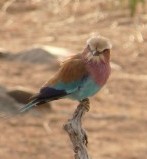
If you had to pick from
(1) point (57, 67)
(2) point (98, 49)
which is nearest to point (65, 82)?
(2) point (98, 49)

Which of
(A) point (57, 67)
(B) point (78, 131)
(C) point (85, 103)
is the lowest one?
(B) point (78, 131)

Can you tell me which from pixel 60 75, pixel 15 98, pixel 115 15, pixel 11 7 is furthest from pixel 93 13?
pixel 60 75

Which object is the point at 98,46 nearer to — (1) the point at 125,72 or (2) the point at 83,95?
(2) the point at 83,95

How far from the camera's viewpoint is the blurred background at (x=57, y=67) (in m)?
6.93

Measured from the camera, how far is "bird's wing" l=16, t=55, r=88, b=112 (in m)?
3.54

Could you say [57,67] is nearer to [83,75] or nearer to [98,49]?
[83,75]

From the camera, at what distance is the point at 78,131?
3.47 m

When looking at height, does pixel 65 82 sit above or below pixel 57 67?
below

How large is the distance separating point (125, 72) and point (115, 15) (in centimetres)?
293

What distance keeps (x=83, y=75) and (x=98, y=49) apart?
0.17m

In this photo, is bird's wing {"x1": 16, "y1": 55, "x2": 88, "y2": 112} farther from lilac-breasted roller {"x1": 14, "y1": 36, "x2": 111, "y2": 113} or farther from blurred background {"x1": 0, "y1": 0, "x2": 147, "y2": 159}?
blurred background {"x1": 0, "y1": 0, "x2": 147, "y2": 159}

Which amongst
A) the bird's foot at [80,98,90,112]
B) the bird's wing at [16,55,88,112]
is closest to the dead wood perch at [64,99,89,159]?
the bird's foot at [80,98,90,112]

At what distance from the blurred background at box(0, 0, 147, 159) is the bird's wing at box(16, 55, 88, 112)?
4.15ft

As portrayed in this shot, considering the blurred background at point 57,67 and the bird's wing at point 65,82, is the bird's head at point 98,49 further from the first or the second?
the blurred background at point 57,67
